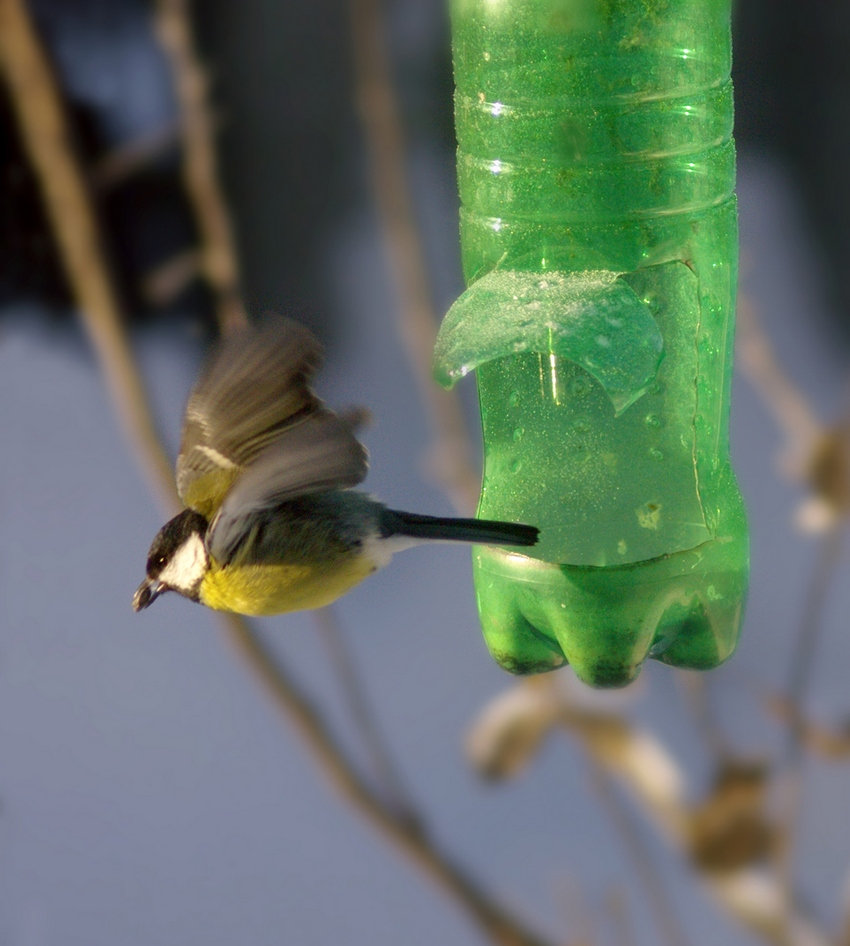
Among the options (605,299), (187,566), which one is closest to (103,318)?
(187,566)

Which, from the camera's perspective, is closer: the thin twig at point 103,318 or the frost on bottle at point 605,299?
the frost on bottle at point 605,299

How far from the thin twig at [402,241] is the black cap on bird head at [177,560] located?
131 cm

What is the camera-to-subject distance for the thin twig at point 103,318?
9.02 feet

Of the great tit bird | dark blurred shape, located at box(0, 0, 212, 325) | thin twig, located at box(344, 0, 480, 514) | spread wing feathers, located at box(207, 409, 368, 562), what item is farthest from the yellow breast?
dark blurred shape, located at box(0, 0, 212, 325)

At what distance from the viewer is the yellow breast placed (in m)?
1.44

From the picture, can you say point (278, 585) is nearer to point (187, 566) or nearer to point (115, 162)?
point (187, 566)

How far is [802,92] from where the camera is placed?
105 inches

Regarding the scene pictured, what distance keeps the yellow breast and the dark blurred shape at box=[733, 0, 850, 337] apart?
1.53 m

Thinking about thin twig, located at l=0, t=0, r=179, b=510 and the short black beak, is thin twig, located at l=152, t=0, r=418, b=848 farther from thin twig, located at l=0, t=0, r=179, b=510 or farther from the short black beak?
Result: the short black beak

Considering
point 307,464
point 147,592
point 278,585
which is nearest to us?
point 307,464

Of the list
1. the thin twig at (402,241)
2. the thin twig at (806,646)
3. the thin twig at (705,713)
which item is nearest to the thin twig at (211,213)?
the thin twig at (402,241)

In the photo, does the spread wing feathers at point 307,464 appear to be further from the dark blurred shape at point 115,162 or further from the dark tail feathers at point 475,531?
the dark blurred shape at point 115,162

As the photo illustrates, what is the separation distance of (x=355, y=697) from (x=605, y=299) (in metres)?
1.68

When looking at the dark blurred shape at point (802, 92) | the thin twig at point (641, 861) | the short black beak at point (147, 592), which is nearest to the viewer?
the short black beak at point (147, 592)
